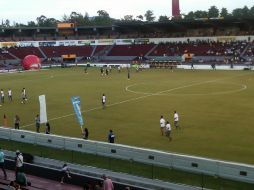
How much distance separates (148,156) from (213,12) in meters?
163

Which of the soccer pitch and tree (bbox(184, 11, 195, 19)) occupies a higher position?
tree (bbox(184, 11, 195, 19))

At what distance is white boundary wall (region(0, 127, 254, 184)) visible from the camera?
17.5 metres

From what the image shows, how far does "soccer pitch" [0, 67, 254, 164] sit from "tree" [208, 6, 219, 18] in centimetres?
11726

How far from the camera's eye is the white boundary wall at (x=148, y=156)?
57.4ft

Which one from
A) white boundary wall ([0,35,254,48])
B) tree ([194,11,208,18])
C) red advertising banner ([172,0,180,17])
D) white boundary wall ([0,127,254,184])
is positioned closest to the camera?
white boundary wall ([0,127,254,184])

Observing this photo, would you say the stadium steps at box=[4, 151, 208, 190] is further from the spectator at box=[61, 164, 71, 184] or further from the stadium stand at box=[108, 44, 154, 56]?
the stadium stand at box=[108, 44, 154, 56]

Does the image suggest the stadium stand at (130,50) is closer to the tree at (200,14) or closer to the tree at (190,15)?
the tree at (190,15)

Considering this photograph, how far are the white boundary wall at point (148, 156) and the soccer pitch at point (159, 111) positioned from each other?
3.54 meters

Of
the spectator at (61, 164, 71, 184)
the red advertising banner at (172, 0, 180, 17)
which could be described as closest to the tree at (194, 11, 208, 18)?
the red advertising banner at (172, 0, 180, 17)

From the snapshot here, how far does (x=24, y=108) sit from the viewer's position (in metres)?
39.2

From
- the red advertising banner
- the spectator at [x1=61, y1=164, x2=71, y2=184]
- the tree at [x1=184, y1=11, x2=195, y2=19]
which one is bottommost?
the spectator at [x1=61, y1=164, x2=71, y2=184]

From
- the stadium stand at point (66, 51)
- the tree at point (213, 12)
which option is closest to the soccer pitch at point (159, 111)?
the stadium stand at point (66, 51)

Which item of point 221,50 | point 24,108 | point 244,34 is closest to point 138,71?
point 221,50

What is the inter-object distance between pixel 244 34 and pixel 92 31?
152ft
